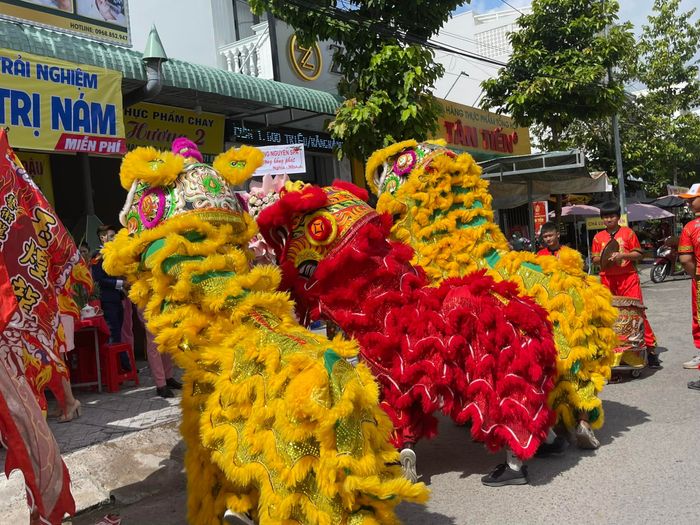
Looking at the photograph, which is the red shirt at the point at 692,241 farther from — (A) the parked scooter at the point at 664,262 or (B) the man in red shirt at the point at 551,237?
(A) the parked scooter at the point at 664,262

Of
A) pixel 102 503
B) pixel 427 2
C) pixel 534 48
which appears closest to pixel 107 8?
pixel 427 2

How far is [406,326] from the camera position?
11.2ft

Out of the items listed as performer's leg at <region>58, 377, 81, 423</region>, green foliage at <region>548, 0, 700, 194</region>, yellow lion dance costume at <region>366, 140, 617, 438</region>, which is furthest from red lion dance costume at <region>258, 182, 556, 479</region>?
green foliage at <region>548, 0, 700, 194</region>

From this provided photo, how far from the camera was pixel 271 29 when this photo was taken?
948 cm

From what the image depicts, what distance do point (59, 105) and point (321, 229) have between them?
13.0ft

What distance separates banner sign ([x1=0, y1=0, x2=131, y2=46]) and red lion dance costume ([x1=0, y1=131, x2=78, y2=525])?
171 inches

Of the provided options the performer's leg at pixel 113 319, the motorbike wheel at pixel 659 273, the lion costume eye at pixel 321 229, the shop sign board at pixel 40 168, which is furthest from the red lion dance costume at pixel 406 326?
the motorbike wheel at pixel 659 273

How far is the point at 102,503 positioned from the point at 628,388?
171 inches

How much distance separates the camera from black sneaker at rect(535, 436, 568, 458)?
12.9 ft

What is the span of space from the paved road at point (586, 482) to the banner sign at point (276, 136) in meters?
5.22

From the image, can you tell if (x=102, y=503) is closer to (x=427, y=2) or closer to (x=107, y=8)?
(x=107, y=8)

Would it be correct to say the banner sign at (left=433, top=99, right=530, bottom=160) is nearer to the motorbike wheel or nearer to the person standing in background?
the motorbike wheel

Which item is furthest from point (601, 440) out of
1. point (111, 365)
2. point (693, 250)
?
point (111, 365)

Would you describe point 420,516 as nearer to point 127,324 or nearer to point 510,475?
point 510,475
